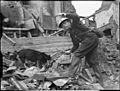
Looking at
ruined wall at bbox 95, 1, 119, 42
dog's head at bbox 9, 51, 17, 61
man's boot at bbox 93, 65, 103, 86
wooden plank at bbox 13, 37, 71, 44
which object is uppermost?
ruined wall at bbox 95, 1, 119, 42

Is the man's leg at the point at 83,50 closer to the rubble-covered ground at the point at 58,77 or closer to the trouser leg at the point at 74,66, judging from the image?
the trouser leg at the point at 74,66

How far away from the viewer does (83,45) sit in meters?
6.68

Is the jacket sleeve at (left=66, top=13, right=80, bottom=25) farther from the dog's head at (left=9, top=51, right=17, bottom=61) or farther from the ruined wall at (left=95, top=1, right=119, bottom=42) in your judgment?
the ruined wall at (left=95, top=1, right=119, bottom=42)

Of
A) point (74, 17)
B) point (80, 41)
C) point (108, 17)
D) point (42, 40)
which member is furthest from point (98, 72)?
point (108, 17)

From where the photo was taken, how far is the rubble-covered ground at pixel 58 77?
5.80 m

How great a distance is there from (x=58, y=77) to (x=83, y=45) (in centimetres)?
115

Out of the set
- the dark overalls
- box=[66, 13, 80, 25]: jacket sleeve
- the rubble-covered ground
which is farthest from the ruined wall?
box=[66, 13, 80, 25]: jacket sleeve

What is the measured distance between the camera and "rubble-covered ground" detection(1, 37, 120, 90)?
5.80m

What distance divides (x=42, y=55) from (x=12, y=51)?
1.12 m

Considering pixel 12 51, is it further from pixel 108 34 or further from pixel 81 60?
pixel 108 34

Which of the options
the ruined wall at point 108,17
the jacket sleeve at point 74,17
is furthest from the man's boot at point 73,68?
the ruined wall at point 108,17

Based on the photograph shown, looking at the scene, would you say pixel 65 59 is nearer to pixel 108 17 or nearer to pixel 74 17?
pixel 74 17

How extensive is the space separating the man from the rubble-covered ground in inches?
11.4

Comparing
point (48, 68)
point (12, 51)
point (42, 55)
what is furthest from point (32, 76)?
point (12, 51)
